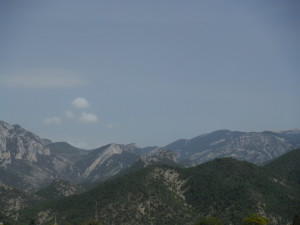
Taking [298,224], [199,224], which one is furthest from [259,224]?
[199,224]

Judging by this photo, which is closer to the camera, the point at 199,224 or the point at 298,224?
the point at 298,224

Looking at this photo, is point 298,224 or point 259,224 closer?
point 298,224

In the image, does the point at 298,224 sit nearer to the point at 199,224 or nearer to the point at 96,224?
the point at 199,224

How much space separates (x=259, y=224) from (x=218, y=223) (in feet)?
75.6

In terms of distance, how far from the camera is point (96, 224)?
17825 cm

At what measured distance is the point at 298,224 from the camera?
5768 inches

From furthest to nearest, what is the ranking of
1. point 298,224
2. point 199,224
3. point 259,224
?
point 199,224, point 259,224, point 298,224

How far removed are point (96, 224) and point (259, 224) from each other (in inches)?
2291

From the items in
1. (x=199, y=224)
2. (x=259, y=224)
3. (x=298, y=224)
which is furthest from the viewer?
(x=199, y=224)

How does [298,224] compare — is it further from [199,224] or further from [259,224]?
[199,224]

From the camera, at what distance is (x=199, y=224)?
17375 centimetres

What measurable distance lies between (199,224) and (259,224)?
80.5 ft

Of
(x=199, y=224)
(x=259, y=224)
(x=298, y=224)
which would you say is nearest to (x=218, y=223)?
(x=199, y=224)

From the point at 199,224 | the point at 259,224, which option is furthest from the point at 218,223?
the point at 259,224
